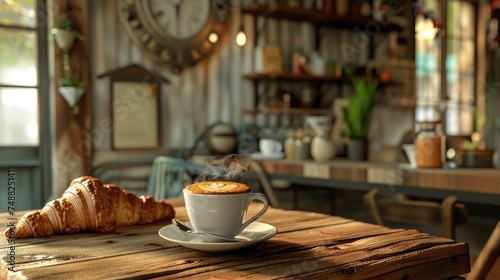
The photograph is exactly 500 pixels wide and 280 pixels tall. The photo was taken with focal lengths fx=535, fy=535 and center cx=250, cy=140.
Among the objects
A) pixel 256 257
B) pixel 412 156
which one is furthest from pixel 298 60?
pixel 256 257

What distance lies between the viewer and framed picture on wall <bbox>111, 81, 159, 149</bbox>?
11.7ft

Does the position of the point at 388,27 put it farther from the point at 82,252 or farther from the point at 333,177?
the point at 82,252

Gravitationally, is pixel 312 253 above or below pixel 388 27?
below

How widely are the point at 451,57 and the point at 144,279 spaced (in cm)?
626

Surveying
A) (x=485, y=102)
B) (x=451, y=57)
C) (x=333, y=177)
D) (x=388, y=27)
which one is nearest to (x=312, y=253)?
(x=333, y=177)

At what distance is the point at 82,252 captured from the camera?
91 cm

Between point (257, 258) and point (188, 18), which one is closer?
point (257, 258)

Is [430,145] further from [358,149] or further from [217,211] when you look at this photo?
[217,211]

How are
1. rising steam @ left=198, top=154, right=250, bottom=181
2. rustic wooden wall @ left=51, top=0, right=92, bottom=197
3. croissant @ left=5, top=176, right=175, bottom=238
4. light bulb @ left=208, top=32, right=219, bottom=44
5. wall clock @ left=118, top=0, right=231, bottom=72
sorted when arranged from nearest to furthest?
croissant @ left=5, top=176, right=175, bottom=238
rising steam @ left=198, top=154, right=250, bottom=181
rustic wooden wall @ left=51, top=0, right=92, bottom=197
wall clock @ left=118, top=0, right=231, bottom=72
light bulb @ left=208, top=32, right=219, bottom=44

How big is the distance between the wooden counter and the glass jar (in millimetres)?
52

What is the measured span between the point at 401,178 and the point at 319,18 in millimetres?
2473

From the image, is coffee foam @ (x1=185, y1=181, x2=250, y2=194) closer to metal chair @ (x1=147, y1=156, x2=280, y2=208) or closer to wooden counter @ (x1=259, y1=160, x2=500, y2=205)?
wooden counter @ (x1=259, y1=160, x2=500, y2=205)

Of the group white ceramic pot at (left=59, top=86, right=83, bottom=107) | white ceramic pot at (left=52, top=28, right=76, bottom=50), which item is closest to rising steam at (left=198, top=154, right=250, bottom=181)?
white ceramic pot at (left=59, top=86, right=83, bottom=107)

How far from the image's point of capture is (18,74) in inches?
127
